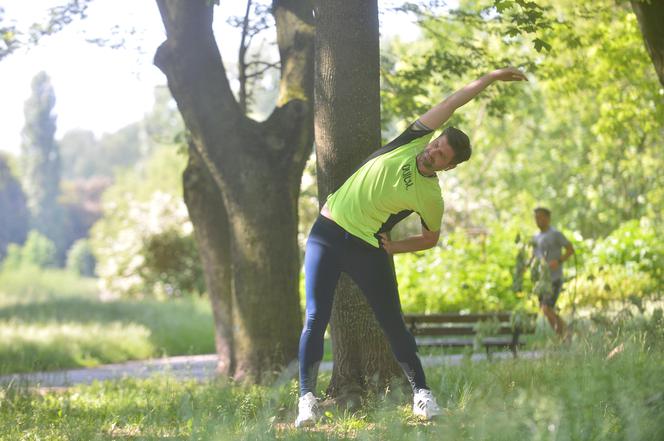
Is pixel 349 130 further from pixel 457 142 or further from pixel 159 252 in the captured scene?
pixel 159 252

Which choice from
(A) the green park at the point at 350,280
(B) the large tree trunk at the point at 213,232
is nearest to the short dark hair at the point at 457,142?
(A) the green park at the point at 350,280

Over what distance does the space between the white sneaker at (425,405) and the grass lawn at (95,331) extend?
18.7 ft

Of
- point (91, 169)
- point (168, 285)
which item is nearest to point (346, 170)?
point (168, 285)

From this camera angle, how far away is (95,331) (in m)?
16.6

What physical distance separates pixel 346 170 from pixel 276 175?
102 inches

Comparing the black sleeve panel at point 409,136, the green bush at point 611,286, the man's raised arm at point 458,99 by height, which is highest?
the man's raised arm at point 458,99

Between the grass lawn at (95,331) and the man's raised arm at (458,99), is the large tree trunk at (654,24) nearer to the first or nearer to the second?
the man's raised arm at (458,99)

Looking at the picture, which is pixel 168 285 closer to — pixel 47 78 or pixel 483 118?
pixel 483 118

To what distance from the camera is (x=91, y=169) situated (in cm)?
14725

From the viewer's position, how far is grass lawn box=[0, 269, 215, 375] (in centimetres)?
1476

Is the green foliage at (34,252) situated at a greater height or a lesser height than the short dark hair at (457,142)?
greater

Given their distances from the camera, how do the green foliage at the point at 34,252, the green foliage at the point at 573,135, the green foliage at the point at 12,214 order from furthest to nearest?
the green foliage at the point at 12,214, the green foliage at the point at 34,252, the green foliage at the point at 573,135

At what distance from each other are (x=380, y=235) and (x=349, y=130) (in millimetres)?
1204

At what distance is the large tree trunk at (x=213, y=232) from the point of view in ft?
36.2
